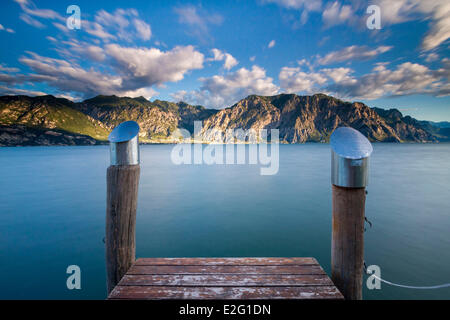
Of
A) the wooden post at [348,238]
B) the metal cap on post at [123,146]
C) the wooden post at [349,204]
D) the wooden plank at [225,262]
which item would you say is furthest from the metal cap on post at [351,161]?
the metal cap on post at [123,146]

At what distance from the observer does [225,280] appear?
12.5 feet

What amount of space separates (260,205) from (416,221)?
9248 mm

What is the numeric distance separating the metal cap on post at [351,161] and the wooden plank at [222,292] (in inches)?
70.9

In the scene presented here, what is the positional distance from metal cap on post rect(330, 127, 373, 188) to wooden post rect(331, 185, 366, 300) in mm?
176

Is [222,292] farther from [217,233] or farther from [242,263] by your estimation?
[217,233]

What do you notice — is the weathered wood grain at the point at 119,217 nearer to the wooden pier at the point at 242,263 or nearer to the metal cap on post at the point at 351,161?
the wooden pier at the point at 242,263

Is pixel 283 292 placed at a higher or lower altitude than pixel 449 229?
higher

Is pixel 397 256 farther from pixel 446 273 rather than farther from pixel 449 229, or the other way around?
pixel 449 229

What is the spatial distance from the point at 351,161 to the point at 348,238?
4.47 ft

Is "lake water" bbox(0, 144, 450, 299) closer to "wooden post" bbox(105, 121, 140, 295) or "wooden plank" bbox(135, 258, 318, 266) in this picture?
"wooden post" bbox(105, 121, 140, 295)

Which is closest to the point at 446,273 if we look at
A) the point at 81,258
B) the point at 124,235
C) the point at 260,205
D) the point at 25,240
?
the point at 260,205

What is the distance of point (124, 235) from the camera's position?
440 centimetres

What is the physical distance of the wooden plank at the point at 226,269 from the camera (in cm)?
404

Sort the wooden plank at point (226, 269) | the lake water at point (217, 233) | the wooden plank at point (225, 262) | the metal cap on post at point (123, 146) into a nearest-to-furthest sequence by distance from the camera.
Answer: the wooden plank at point (226, 269), the metal cap on post at point (123, 146), the wooden plank at point (225, 262), the lake water at point (217, 233)
